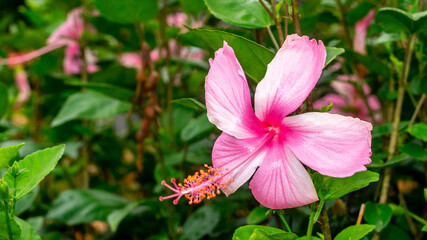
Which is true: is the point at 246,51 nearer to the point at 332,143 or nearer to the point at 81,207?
the point at 332,143

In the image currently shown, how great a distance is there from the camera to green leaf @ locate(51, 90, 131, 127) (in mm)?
977

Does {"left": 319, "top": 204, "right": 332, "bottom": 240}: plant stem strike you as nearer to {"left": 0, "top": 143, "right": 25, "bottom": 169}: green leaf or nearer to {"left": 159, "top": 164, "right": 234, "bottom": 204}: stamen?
{"left": 159, "top": 164, "right": 234, "bottom": 204}: stamen

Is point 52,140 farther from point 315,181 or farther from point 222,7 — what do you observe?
point 315,181

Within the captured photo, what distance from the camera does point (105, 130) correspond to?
1.38 metres

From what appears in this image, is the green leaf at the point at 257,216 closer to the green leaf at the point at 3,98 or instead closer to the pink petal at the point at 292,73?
the pink petal at the point at 292,73

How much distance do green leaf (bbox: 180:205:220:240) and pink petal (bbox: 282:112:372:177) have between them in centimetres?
48

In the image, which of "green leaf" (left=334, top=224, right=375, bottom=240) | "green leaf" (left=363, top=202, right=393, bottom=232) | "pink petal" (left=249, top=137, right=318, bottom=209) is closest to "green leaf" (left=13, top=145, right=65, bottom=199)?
"pink petal" (left=249, top=137, right=318, bottom=209)

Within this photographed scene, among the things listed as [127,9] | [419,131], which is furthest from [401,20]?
[127,9]

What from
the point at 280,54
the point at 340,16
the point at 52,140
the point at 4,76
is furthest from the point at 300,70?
the point at 4,76

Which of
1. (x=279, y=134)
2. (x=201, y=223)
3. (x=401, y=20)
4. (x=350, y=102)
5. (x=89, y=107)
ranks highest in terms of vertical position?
(x=401, y=20)

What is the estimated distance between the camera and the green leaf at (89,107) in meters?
0.98

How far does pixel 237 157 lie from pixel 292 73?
0.40ft

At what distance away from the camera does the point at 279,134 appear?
0.52 meters

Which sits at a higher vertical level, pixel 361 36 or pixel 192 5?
pixel 192 5
